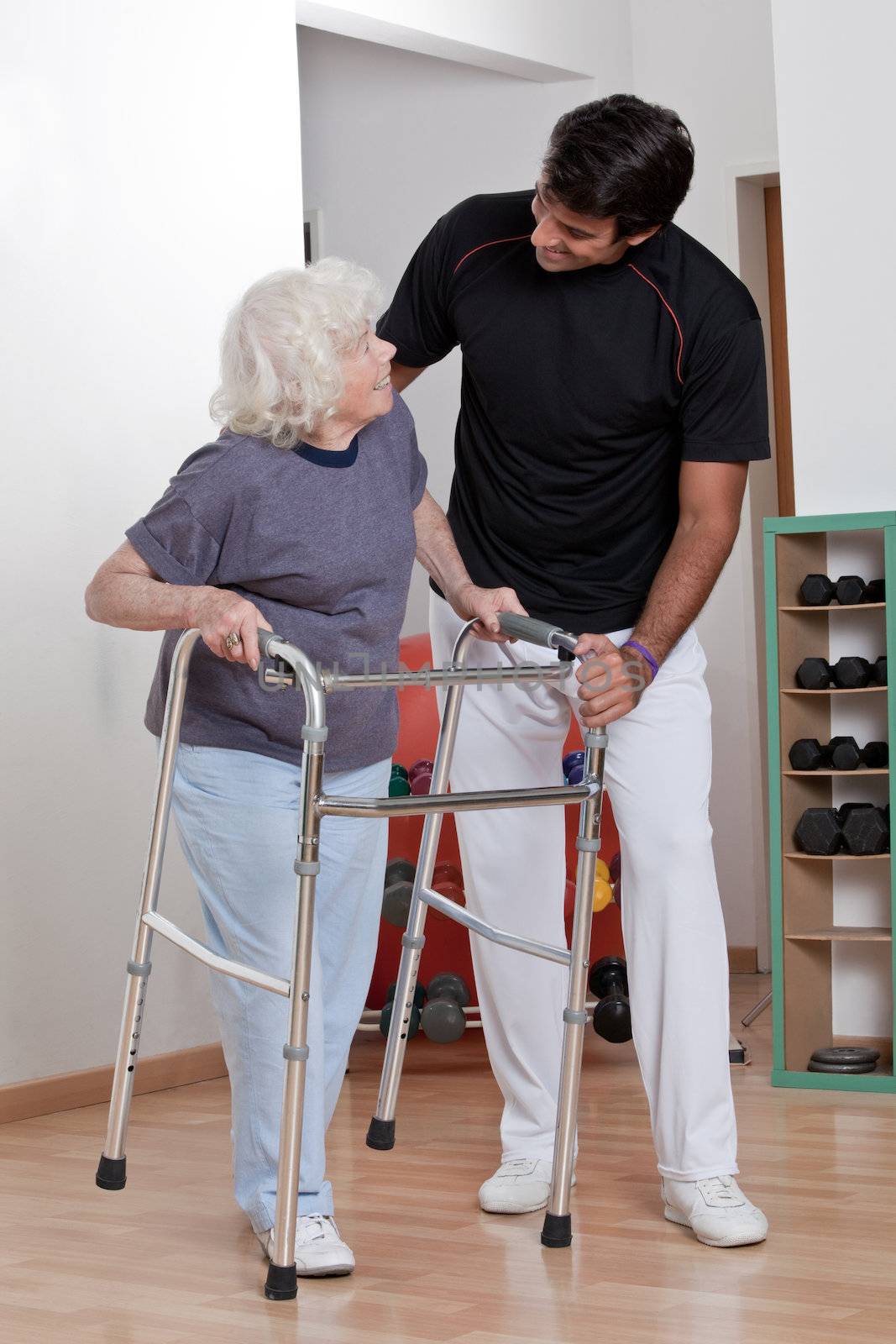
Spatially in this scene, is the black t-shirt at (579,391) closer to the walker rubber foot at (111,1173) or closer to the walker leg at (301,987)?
the walker leg at (301,987)

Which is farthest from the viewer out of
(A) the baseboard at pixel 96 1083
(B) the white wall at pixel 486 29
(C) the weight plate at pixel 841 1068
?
(B) the white wall at pixel 486 29

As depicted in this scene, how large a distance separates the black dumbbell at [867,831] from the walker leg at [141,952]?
6.20ft

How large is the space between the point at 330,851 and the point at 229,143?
2.20 meters

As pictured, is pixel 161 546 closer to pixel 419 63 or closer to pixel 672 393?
pixel 672 393

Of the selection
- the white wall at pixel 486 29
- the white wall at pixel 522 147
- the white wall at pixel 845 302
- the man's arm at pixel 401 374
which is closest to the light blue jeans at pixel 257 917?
the man's arm at pixel 401 374

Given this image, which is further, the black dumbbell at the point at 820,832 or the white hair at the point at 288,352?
the black dumbbell at the point at 820,832

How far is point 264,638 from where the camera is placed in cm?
217

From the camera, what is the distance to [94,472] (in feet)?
12.3

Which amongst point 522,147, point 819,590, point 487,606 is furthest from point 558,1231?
point 522,147

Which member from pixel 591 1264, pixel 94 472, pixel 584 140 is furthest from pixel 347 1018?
pixel 94 472

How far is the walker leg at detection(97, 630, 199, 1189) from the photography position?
7.75ft

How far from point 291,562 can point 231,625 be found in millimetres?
233

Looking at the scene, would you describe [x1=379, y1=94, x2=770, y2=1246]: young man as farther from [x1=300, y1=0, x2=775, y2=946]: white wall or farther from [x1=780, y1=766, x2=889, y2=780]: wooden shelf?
[x1=300, y1=0, x2=775, y2=946]: white wall

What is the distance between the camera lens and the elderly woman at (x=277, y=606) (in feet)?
7.64
